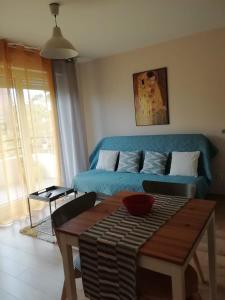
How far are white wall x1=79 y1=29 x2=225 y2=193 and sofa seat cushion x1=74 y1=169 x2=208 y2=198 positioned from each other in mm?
790

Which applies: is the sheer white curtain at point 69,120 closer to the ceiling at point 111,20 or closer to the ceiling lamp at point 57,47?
the ceiling at point 111,20

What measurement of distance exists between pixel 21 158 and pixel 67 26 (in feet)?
5.84

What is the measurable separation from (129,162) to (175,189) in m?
1.76

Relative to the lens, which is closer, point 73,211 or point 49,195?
point 73,211

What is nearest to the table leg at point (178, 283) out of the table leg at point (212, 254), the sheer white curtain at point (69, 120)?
the table leg at point (212, 254)

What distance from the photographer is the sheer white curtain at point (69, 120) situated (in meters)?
3.95

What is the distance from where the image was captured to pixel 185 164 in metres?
3.18

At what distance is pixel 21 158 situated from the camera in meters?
3.41

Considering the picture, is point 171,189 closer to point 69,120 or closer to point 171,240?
point 171,240

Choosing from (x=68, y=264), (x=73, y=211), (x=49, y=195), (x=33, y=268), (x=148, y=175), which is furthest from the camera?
(x=148, y=175)

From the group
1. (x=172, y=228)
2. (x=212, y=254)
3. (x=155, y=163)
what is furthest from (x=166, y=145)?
(x=172, y=228)

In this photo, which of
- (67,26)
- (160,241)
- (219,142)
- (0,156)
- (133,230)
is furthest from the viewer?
(219,142)

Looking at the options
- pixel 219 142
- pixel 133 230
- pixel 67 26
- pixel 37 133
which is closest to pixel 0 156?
pixel 37 133

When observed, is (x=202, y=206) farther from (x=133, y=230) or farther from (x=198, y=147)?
(x=198, y=147)
